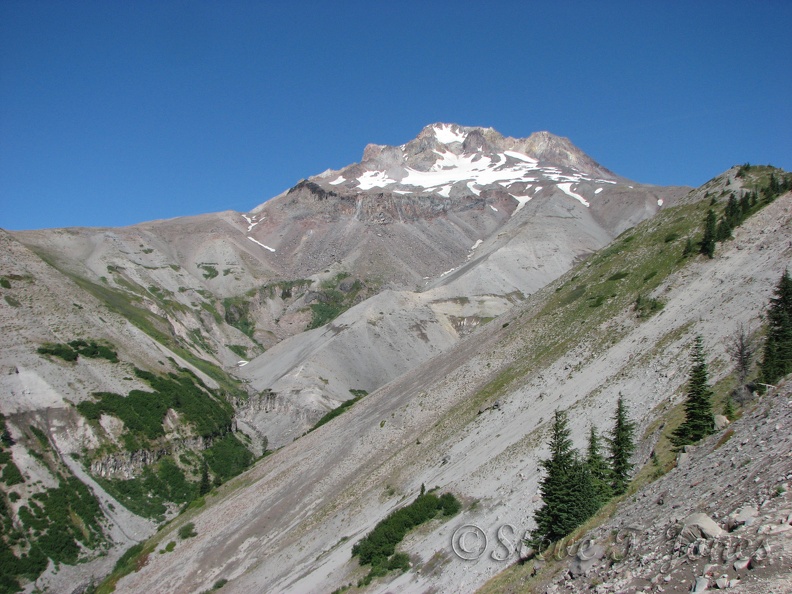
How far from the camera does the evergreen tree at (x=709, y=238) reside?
46.4m

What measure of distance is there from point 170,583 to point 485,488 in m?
25.7

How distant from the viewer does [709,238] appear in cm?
4694

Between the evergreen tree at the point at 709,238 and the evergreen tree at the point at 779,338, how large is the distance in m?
12.6

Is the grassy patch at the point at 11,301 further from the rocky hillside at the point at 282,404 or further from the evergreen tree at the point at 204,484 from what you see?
the evergreen tree at the point at 204,484

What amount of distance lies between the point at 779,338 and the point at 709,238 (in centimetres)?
1947

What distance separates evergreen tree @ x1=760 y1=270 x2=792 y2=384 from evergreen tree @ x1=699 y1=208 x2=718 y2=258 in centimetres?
1264

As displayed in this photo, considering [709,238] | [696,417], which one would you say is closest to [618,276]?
[709,238]

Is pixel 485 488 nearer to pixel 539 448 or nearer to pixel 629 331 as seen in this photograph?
pixel 539 448

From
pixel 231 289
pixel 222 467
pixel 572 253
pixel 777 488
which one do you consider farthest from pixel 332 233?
pixel 777 488

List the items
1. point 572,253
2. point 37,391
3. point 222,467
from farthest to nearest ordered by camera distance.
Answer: point 572,253, point 222,467, point 37,391

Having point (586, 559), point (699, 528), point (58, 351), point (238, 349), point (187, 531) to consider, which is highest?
point (58, 351)

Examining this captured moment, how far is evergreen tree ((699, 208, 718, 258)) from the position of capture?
46406 millimetres

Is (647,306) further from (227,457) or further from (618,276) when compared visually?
(227,457)

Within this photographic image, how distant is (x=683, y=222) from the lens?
56719mm
